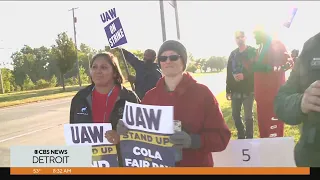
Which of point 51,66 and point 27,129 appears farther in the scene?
point 27,129

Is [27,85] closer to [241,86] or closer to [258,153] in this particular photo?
[258,153]

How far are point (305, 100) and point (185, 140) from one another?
0.46 meters

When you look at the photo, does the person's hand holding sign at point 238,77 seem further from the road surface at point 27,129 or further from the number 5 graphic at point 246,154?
the number 5 graphic at point 246,154

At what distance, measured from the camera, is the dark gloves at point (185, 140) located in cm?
125

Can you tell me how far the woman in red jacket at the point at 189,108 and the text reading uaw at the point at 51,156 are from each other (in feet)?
1.63

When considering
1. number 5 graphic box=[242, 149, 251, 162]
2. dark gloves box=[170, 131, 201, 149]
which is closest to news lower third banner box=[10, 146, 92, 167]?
dark gloves box=[170, 131, 201, 149]

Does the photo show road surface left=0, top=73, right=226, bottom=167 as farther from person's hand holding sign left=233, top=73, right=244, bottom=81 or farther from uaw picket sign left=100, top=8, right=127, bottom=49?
uaw picket sign left=100, top=8, right=127, bottom=49

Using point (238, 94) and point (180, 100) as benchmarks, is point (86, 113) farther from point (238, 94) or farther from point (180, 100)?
point (238, 94)

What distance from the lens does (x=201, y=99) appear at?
1.30 meters

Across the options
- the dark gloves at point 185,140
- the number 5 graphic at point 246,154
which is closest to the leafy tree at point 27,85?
the dark gloves at point 185,140

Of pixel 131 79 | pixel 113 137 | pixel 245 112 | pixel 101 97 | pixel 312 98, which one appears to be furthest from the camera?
pixel 245 112

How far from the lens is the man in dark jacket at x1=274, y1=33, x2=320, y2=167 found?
1.00 meters

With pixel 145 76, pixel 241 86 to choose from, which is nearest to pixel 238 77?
A: pixel 241 86

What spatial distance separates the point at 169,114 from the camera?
1290 mm
